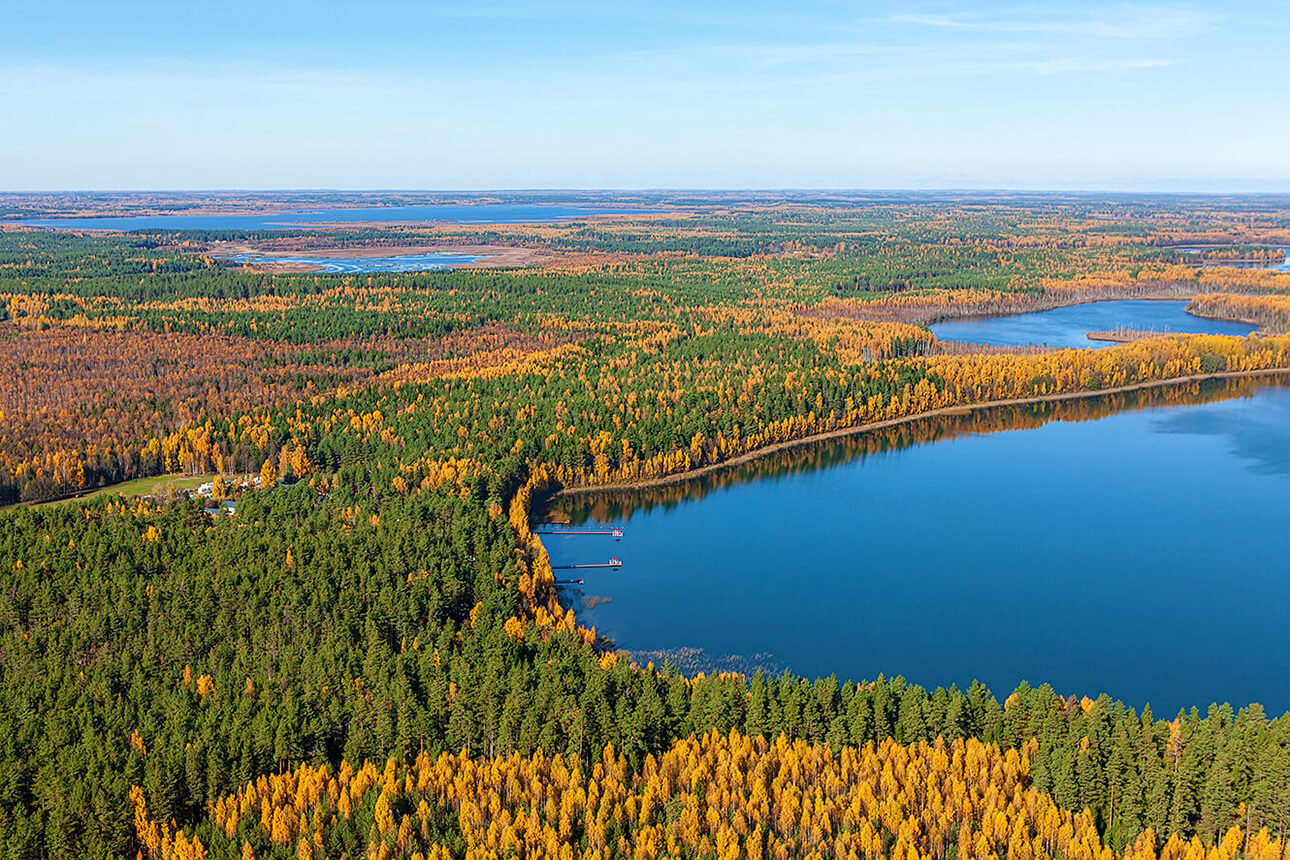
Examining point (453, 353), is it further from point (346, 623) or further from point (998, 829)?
point (998, 829)

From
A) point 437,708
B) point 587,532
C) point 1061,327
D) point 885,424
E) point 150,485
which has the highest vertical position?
point 1061,327

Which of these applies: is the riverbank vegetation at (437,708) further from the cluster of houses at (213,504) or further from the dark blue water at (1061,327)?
the dark blue water at (1061,327)

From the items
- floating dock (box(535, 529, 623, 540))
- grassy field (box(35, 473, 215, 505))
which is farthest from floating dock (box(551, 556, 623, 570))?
grassy field (box(35, 473, 215, 505))

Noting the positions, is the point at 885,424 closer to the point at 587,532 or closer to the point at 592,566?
the point at 587,532

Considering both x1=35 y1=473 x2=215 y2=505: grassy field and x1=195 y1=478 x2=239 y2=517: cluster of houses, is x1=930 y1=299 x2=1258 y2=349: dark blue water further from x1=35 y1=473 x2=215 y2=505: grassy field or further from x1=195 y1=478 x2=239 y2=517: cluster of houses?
x1=195 y1=478 x2=239 y2=517: cluster of houses

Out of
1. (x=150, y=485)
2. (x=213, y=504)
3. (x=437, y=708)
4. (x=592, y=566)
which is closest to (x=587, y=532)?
(x=592, y=566)

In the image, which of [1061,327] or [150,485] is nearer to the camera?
[150,485]

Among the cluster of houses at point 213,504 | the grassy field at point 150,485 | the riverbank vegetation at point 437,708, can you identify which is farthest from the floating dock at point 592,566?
the grassy field at point 150,485
